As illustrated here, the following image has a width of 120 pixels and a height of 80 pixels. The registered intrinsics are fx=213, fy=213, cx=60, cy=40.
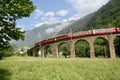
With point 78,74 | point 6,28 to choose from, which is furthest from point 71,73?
point 6,28

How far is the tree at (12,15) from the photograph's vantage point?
14.2m

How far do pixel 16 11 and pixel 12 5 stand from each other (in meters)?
0.52

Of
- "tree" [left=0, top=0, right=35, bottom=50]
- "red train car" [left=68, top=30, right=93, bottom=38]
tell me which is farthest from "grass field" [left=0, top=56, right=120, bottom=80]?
"red train car" [left=68, top=30, right=93, bottom=38]

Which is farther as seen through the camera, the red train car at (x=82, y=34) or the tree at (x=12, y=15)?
the red train car at (x=82, y=34)

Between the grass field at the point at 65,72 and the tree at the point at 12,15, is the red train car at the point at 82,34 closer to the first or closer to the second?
the grass field at the point at 65,72

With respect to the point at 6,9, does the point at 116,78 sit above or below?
below

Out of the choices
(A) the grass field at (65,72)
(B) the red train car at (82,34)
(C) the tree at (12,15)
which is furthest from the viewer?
(B) the red train car at (82,34)

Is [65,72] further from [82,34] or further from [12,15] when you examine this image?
[82,34]

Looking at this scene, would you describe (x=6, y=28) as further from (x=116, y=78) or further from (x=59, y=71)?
(x=116, y=78)

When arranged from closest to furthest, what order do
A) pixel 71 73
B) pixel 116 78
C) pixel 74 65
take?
pixel 116 78
pixel 71 73
pixel 74 65

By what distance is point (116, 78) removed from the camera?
20375mm

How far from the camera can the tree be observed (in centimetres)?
1416

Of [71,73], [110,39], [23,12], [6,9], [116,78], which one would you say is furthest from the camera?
[110,39]

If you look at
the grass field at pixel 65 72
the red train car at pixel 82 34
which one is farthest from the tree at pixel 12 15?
the red train car at pixel 82 34
